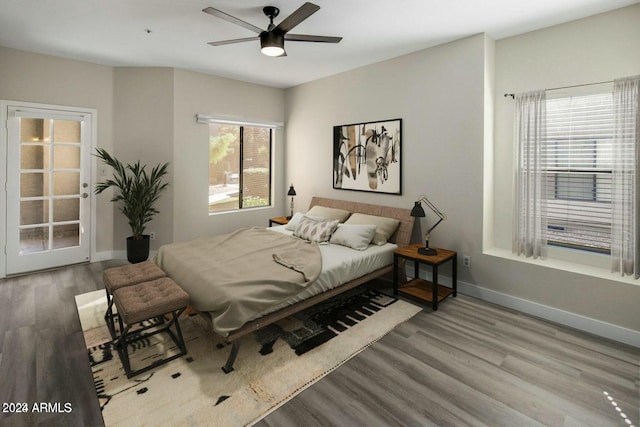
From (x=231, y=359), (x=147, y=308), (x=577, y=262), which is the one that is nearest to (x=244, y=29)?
(x=147, y=308)

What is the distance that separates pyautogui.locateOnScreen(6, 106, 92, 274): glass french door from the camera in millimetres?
3891

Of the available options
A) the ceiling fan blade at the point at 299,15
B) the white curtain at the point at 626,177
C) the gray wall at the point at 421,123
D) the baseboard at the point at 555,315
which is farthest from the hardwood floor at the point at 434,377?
the ceiling fan blade at the point at 299,15

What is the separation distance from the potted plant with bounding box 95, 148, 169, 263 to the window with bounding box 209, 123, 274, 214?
86 cm

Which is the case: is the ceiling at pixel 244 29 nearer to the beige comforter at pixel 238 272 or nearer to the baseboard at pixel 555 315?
the beige comforter at pixel 238 272

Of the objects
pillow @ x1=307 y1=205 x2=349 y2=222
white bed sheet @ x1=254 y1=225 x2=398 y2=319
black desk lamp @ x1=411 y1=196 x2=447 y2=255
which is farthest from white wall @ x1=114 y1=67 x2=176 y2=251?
black desk lamp @ x1=411 y1=196 x2=447 y2=255

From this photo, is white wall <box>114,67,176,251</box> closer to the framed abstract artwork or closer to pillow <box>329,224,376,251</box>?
the framed abstract artwork

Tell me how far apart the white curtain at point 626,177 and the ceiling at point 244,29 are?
29.6 inches

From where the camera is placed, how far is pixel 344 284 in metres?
3.07

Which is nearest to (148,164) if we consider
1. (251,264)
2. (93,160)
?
(93,160)

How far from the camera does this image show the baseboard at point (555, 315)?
2.58 metres

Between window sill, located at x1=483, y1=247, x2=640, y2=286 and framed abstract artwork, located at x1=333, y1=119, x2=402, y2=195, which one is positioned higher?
framed abstract artwork, located at x1=333, y1=119, x2=402, y2=195

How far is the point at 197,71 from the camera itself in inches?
181

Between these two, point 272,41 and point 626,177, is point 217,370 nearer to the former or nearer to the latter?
point 272,41

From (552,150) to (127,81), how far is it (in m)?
5.21
